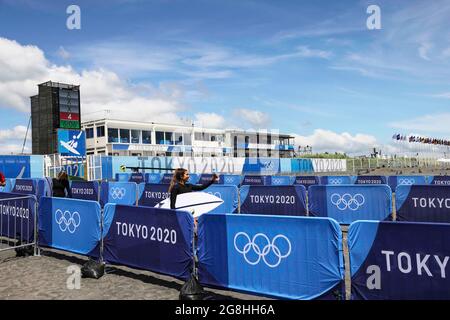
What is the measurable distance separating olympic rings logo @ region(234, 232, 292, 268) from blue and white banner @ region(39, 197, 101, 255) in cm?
330

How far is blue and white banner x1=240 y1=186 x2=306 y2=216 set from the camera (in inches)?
451

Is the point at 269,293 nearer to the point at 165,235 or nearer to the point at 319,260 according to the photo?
the point at 319,260

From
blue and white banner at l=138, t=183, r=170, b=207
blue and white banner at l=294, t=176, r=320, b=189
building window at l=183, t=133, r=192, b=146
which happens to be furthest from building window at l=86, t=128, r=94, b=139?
blue and white banner at l=138, t=183, r=170, b=207

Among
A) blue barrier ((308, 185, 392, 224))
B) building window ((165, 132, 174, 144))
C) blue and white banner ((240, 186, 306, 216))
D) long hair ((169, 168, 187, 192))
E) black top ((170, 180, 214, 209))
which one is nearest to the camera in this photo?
black top ((170, 180, 214, 209))

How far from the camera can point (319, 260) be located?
4.87m

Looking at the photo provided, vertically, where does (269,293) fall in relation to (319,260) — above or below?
Result: below

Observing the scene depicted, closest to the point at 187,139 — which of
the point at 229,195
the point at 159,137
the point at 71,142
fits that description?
the point at 159,137

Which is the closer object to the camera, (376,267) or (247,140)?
(376,267)

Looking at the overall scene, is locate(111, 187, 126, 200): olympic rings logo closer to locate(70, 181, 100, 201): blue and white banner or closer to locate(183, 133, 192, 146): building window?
locate(70, 181, 100, 201): blue and white banner

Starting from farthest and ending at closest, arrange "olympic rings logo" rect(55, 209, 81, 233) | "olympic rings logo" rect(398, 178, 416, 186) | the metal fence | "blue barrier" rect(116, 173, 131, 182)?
"blue barrier" rect(116, 173, 131, 182)
"olympic rings logo" rect(398, 178, 416, 186)
the metal fence
"olympic rings logo" rect(55, 209, 81, 233)

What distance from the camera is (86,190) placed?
15273 millimetres

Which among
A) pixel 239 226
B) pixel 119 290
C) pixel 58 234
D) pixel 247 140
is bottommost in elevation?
pixel 119 290

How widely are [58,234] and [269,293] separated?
16.9 feet
